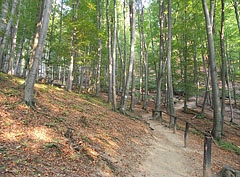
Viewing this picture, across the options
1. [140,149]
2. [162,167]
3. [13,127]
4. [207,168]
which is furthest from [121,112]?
[13,127]

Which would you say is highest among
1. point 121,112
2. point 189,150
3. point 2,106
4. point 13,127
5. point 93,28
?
point 93,28

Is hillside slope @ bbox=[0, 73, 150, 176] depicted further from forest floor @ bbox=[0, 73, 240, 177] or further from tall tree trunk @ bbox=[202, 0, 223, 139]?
tall tree trunk @ bbox=[202, 0, 223, 139]

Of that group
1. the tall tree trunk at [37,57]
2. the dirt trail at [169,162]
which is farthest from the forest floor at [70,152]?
the tall tree trunk at [37,57]

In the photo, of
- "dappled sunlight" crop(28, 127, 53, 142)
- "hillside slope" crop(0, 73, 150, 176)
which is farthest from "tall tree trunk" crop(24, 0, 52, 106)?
"dappled sunlight" crop(28, 127, 53, 142)

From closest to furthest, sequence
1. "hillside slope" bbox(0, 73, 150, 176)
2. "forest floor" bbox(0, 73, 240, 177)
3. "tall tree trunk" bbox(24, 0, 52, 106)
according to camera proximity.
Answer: "hillside slope" bbox(0, 73, 150, 176) < "forest floor" bbox(0, 73, 240, 177) < "tall tree trunk" bbox(24, 0, 52, 106)

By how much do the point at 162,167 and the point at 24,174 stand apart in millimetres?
4157

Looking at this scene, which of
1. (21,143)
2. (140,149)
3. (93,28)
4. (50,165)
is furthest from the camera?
(93,28)

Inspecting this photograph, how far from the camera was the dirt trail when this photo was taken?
4.59 m

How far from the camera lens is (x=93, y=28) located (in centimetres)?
1290

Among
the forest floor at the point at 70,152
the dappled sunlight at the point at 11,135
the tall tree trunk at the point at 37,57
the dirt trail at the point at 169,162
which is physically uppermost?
the tall tree trunk at the point at 37,57

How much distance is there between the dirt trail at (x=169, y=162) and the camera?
459 cm

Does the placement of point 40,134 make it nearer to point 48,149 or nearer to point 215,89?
point 48,149

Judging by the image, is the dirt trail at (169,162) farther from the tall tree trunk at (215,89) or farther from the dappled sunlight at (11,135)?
the dappled sunlight at (11,135)

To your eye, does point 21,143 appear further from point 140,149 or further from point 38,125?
point 140,149
